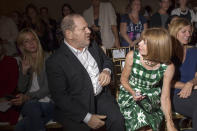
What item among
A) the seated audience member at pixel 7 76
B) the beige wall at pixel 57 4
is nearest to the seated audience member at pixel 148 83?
the seated audience member at pixel 7 76

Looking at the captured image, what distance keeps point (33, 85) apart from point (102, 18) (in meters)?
1.86

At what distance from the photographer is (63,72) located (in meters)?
1.74

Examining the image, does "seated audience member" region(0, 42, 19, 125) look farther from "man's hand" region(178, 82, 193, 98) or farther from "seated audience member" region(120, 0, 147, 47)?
"seated audience member" region(120, 0, 147, 47)

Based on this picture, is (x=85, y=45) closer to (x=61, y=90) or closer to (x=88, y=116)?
(x=61, y=90)

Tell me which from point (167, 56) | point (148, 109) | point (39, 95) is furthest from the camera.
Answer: point (39, 95)

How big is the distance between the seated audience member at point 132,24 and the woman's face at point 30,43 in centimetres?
166

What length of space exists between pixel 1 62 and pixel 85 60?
32.5 inches

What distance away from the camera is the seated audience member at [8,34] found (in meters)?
3.87

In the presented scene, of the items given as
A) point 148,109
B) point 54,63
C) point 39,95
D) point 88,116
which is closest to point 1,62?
point 39,95

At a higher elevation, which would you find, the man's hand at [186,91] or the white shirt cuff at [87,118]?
the man's hand at [186,91]

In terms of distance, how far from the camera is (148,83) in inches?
72.9

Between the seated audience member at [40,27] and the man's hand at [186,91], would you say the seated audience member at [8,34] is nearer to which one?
the seated audience member at [40,27]

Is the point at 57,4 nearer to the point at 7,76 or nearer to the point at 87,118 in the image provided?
the point at 7,76

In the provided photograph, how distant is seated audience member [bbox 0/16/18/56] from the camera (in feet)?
12.7
